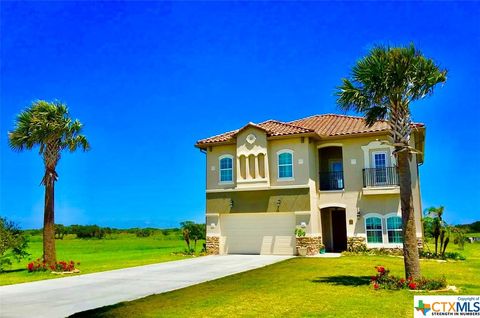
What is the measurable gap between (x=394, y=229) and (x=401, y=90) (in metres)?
12.8

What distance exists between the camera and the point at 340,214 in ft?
90.5

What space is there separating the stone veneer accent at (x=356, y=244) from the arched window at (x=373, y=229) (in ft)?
1.29

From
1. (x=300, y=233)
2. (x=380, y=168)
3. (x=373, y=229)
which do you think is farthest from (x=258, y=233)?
(x=380, y=168)

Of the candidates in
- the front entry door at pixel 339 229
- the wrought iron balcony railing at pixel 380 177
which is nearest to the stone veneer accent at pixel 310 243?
the front entry door at pixel 339 229

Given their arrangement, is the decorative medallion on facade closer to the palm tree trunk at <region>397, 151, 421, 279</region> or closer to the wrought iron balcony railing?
the wrought iron balcony railing

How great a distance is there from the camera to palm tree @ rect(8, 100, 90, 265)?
1923cm

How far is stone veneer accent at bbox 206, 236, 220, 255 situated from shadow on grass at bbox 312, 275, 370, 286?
13.2 m

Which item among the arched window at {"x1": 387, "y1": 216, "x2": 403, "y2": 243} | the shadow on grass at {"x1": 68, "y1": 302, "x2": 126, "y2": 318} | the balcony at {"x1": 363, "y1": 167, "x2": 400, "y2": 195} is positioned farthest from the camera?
the balcony at {"x1": 363, "y1": 167, "x2": 400, "y2": 195}

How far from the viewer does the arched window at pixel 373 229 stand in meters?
24.2

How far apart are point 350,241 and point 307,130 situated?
7023 mm

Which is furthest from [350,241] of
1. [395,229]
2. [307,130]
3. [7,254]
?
[7,254]

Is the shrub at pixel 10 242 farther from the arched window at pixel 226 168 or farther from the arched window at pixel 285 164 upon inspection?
the arched window at pixel 285 164

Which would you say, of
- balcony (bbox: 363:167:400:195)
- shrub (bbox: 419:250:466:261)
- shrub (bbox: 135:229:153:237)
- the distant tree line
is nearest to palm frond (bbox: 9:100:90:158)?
balcony (bbox: 363:167:400:195)

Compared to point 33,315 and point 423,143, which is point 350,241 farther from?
point 33,315
